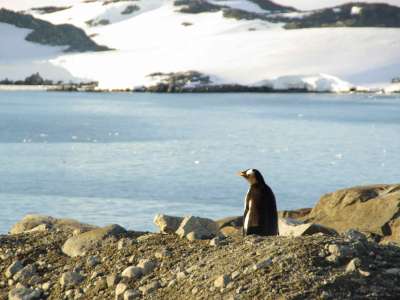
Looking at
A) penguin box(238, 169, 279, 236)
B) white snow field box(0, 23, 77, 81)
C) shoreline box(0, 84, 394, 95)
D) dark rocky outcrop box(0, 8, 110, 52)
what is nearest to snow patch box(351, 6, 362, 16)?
dark rocky outcrop box(0, 8, 110, 52)

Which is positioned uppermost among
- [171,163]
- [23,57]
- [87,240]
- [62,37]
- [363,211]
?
[62,37]

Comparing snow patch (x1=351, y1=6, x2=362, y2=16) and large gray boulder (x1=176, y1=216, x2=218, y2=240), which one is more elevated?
snow patch (x1=351, y1=6, x2=362, y2=16)

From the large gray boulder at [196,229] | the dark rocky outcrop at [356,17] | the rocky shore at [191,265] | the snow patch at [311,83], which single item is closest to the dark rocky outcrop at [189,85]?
the snow patch at [311,83]

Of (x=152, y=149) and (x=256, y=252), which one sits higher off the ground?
(x=256, y=252)

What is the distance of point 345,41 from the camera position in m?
123

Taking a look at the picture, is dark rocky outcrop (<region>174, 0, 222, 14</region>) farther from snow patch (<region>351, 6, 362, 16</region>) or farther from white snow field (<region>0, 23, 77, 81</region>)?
white snow field (<region>0, 23, 77, 81</region>)

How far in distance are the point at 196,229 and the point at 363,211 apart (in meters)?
4.71

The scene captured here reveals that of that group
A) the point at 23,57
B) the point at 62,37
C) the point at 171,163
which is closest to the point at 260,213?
the point at 171,163

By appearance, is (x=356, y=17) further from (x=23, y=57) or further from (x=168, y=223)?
(x=168, y=223)

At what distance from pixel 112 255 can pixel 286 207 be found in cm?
1203

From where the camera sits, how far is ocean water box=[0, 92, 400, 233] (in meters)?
19.2

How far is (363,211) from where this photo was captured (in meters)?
12.0

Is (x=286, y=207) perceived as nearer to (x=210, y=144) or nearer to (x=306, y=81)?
(x=210, y=144)

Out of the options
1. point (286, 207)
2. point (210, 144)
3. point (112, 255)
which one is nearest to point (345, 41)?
point (210, 144)
